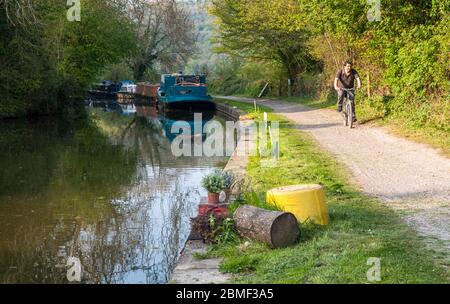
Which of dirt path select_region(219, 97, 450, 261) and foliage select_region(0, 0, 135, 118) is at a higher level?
foliage select_region(0, 0, 135, 118)

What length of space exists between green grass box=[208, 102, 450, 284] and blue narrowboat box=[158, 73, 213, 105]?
90.0 feet

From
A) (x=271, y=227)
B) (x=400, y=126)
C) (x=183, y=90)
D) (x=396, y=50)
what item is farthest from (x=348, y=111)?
(x=183, y=90)

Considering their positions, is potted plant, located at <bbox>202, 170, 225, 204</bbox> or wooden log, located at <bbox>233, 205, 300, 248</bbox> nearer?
wooden log, located at <bbox>233, 205, 300, 248</bbox>

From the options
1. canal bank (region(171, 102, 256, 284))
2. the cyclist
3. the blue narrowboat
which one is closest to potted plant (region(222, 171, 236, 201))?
canal bank (region(171, 102, 256, 284))

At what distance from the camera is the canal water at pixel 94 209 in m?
7.46

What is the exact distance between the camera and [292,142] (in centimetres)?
1562

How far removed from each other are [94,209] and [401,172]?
532 centimetres

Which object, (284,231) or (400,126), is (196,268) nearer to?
(284,231)

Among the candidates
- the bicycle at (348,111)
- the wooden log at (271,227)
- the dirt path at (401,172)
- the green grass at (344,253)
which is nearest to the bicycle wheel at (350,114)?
the bicycle at (348,111)

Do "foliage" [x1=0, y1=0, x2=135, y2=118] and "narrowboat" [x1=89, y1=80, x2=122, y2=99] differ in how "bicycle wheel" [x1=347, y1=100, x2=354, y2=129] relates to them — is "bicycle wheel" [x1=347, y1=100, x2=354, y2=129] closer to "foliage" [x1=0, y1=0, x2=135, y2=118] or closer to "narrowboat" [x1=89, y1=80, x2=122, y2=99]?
"foliage" [x1=0, y1=0, x2=135, y2=118]

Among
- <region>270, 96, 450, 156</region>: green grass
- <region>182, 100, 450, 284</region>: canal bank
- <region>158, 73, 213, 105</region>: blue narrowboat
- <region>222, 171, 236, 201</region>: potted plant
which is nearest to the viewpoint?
<region>182, 100, 450, 284</region>: canal bank

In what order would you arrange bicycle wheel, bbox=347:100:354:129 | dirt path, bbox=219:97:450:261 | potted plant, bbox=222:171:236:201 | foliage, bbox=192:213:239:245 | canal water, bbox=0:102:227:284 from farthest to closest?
1. bicycle wheel, bbox=347:100:354:129
2. potted plant, bbox=222:171:236:201
3. dirt path, bbox=219:97:450:261
4. canal water, bbox=0:102:227:284
5. foliage, bbox=192:213:239:245

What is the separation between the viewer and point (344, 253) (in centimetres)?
613

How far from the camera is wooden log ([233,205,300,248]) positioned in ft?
21.9
